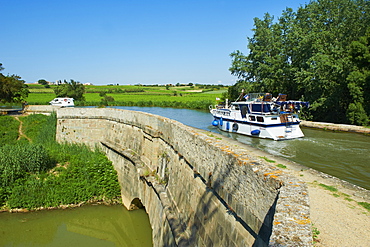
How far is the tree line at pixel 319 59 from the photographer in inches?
949

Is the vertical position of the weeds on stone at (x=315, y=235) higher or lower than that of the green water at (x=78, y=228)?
higher

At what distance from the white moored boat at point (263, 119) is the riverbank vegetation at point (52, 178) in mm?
11920

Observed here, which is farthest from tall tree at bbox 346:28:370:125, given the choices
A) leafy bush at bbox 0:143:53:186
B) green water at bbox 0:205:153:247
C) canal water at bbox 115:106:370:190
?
leafy bush at bbox 0:143:53:186

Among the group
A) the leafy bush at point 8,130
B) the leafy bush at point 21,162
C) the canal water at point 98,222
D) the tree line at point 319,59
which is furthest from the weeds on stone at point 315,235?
the tree line at point 319,59

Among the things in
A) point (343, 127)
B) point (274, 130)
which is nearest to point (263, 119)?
point (274, 130)

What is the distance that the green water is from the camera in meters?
11.6

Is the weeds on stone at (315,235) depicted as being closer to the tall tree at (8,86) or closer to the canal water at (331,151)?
the canal water at (331,151)

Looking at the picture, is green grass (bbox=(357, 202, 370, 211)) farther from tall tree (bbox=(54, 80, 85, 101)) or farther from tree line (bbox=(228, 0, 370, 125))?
tall tree (bbox=(54, 80, 85, 101))

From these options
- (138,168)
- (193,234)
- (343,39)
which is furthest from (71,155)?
(343,39)

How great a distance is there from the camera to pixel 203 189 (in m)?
6.09

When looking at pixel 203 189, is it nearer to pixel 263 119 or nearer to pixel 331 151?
pixel 331 151

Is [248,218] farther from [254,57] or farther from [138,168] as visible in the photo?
[254,57]

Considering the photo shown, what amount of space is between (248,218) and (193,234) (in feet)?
8.31

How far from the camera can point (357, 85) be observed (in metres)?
23.8
